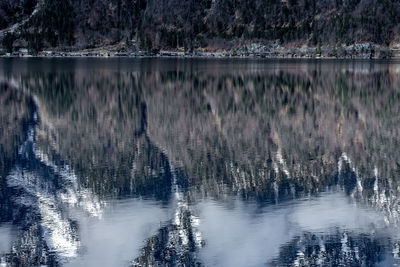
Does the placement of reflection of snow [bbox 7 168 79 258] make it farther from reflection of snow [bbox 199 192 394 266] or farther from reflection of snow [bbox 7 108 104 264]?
reflection of snow [bbox 199 192 394 266]

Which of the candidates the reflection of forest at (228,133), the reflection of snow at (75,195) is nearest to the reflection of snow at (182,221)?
the reflection of forest at (228,133)

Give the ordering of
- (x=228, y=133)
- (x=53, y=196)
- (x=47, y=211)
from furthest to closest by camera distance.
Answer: (x=228, y=133), (x=53, y=196), (x=47, y=211)

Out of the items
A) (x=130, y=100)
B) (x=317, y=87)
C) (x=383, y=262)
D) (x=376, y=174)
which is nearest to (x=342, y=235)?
(x=383, y=262)

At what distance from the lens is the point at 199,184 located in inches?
1124

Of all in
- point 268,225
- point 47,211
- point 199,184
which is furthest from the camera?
point 199,184

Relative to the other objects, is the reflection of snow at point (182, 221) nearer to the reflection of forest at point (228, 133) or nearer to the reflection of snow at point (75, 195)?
the reflection of forest at point (228, 133)

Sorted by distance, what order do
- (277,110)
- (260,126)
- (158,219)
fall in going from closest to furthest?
(158,219) → (260,126) → (277,110)

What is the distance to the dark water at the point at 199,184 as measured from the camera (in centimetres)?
2044

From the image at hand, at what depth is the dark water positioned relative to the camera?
2044 cm

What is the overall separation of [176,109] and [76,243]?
32.1 m

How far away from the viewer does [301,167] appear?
106 feet

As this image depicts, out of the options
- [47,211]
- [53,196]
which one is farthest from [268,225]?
[53,196]

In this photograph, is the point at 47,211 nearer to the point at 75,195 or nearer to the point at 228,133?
the point at 75,195

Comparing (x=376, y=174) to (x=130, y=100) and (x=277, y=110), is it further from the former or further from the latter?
A: (x=130, y=100)
